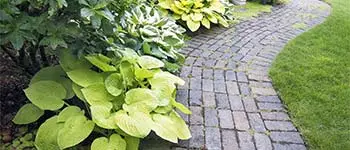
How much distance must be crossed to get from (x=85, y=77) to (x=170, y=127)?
0.65 meters

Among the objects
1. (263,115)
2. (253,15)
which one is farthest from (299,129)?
(253,15)

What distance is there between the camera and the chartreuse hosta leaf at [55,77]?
249 cm

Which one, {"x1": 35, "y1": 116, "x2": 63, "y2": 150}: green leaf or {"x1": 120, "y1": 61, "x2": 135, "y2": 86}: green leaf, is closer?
{"x1": 35, "y1": 116, "x2": 63, "y2": 150}: green leaf

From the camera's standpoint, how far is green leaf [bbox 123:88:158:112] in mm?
2305

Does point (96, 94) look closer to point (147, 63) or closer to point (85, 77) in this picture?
point (85, 77)

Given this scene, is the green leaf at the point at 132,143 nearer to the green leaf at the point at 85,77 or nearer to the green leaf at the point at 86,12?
the green leaf at the point at 85,77

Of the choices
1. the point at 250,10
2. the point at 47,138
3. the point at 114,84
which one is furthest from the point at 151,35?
the point at 250,10

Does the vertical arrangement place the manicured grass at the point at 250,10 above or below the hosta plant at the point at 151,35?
below

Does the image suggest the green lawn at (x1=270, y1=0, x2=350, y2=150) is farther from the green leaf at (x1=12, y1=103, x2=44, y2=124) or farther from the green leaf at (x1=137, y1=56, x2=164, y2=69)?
the green leaf at (x1=12, y1=103, x2=44, y2=124)

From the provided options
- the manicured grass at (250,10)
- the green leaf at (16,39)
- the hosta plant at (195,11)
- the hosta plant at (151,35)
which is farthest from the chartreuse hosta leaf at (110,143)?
the manicured grass at (250,10)

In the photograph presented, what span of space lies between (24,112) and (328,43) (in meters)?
3.50

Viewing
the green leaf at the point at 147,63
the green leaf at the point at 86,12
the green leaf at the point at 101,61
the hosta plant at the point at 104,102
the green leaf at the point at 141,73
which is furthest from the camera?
the green leaf at the point at 147,63

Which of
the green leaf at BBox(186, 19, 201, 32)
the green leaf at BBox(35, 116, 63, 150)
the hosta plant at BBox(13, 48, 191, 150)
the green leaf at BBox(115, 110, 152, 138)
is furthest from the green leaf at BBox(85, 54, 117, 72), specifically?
the green leaf at BBox(186, 19, 201, 32)

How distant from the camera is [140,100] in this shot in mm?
2348
